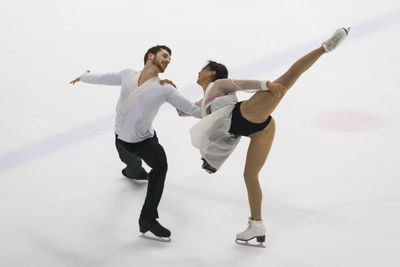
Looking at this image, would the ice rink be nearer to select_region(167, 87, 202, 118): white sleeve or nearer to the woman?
the woman

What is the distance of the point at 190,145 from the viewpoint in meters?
5.53

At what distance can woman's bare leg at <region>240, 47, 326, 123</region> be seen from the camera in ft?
12.9

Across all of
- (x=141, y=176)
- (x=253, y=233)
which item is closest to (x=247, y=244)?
(x=253, y=233)

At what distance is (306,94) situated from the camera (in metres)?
6.33

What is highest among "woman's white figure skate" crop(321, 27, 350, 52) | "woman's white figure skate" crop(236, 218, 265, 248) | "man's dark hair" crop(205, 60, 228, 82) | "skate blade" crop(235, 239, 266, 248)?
"man's dark hair" crop(205, 60, 228, 82)

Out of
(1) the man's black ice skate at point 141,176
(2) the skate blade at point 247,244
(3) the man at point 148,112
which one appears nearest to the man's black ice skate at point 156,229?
(3) the man at point 148,112

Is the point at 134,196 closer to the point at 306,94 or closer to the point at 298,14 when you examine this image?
the point at 306,94

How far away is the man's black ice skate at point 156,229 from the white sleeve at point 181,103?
70 cm

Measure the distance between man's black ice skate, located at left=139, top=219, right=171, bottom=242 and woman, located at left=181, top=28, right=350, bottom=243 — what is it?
43cm

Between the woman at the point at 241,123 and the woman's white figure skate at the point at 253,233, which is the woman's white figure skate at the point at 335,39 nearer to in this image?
the woman at the point at 241,123

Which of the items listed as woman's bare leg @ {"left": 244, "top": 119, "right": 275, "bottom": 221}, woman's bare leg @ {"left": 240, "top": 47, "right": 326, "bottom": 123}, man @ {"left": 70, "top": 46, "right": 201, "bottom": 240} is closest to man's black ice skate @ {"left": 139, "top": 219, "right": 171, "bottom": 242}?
man @ {"left": 70, "top": 46, "right": 201, "bottom": 240}

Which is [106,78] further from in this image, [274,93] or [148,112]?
[274,93]

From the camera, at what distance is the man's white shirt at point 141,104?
4.18 meters

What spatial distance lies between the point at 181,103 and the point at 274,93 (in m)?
0.58
